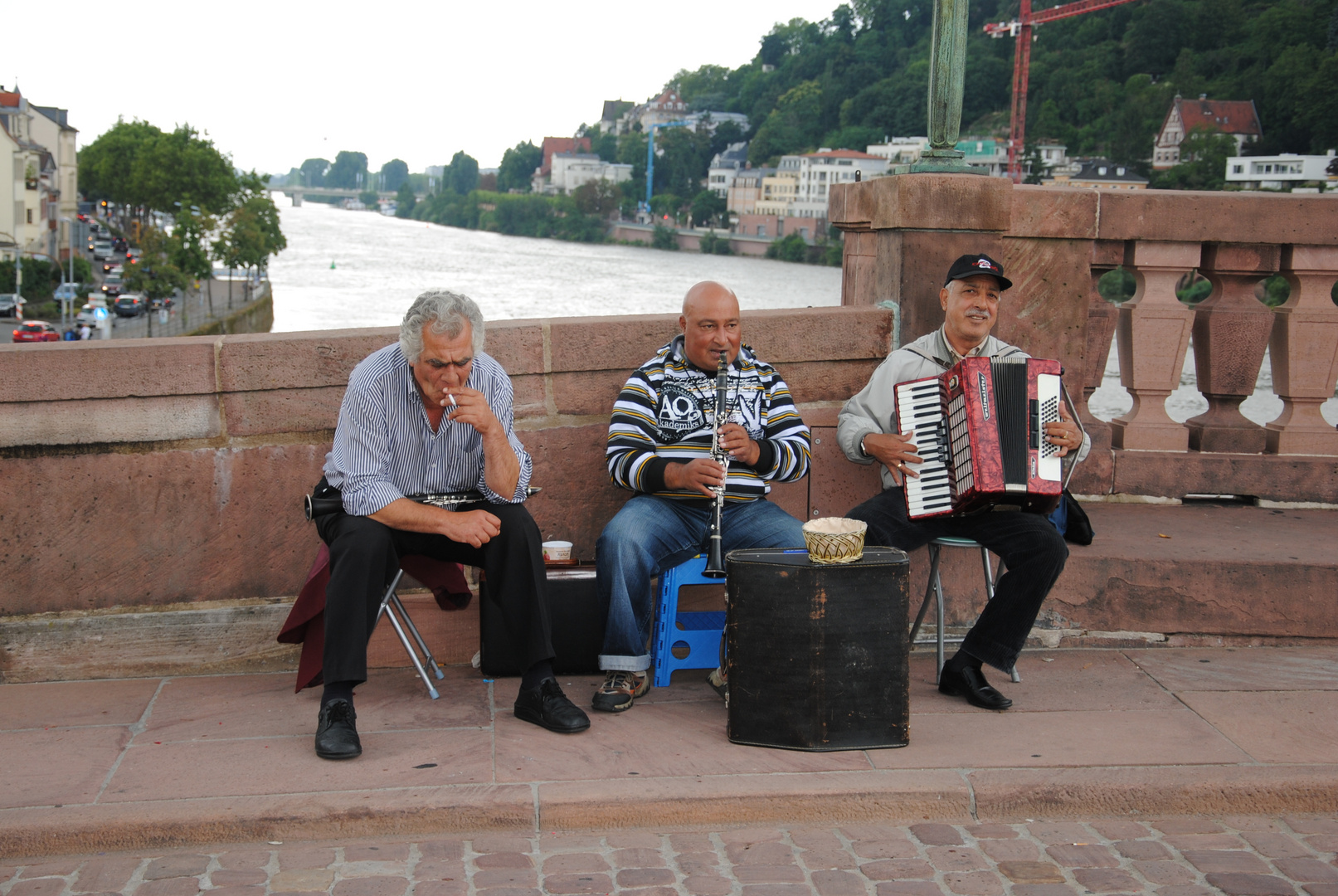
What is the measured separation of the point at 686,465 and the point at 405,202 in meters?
169

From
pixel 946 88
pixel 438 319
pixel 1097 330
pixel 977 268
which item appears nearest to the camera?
pixel 438 319

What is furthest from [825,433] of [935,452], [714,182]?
[714,182]

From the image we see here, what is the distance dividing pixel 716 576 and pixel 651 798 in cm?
85

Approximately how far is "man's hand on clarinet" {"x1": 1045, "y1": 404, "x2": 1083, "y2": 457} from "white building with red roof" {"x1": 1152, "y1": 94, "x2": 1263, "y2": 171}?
196 ft

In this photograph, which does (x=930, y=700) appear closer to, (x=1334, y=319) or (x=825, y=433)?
(x=825, y=433)

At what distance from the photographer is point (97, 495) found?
152 inches

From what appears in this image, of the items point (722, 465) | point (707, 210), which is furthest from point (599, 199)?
point (722, 465)

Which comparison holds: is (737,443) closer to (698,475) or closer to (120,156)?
(698,475)

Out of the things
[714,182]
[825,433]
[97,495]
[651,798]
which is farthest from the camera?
[714,182]

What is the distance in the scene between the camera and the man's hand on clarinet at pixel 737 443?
3.66 metres

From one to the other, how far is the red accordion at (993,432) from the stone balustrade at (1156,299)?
768 millimetres

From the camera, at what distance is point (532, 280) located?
6519 centimetres

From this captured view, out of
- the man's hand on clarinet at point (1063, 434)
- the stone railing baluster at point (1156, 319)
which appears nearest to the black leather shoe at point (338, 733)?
the man's hand on clarinet at point (1063, 434)

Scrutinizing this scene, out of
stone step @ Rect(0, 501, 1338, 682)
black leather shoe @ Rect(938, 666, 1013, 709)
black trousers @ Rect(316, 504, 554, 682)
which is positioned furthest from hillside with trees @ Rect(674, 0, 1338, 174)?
black trousers @ Rect(316, 504, 554, 682)
